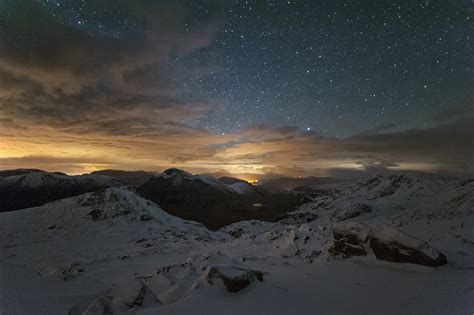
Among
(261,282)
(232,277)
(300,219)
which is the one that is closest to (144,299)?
(232,277)

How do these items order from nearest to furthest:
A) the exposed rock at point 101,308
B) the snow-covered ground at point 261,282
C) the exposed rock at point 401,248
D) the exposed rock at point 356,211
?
1. the exposed rock at point 101,308
2. the snow-covered ground at point 261,282
3. the exposed rock at point 401,248
4. the exposed rock at point 356,211

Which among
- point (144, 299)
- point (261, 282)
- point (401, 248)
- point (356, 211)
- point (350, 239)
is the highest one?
point (401, 248)

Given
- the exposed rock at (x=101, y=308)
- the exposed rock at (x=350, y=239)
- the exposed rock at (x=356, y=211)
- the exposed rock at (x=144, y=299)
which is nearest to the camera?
the exposed rock at (x=101, y=308)

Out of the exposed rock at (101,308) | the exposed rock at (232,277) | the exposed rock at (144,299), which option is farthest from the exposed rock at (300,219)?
the exposed rock at (101,308)

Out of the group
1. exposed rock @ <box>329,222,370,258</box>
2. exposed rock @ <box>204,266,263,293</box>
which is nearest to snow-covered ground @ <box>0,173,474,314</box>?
exposed rock @ <box>204,266,263,293</box>

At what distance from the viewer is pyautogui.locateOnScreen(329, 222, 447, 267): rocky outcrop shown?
10406 millimetres

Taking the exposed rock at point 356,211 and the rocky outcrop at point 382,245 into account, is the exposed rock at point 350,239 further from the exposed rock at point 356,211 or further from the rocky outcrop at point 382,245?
the exposed rock at point 356,211

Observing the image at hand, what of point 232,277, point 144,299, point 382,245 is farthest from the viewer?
point 382,245

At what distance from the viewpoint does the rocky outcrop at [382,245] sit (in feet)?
34.1

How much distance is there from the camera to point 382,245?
38.0 ft

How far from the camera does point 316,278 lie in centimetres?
1055

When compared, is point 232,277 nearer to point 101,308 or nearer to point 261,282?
point 261,282

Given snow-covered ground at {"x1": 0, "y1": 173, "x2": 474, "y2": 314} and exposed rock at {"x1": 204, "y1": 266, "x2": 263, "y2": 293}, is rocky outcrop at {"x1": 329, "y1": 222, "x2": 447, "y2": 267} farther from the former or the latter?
exposed rock at {"x1": 204, "y1": 266, "x2": 263, "y2": 293}

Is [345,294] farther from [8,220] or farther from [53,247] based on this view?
[8,220]
